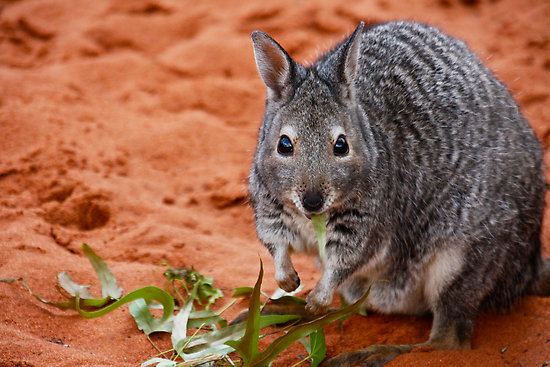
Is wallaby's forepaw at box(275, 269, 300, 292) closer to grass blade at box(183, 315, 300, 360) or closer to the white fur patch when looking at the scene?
grass blade at box(183, 315, 300, 360)

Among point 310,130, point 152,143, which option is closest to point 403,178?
point 310,130

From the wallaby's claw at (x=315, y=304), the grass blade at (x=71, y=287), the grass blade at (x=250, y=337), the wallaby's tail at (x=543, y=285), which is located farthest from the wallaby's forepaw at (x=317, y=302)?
the wallaby's tail at (x=543, y=285)

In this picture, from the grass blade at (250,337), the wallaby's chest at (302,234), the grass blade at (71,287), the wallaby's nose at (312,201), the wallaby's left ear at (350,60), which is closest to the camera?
the wallaby's nose at (312,201)

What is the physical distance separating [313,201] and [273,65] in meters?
0.79

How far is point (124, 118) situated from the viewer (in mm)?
6492

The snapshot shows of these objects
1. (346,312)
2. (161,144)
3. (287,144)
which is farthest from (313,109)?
(161,144)

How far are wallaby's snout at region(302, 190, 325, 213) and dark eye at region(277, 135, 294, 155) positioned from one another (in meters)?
0.27

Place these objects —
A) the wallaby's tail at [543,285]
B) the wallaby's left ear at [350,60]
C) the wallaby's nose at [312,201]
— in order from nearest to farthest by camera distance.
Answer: the wallaby's nose at [312,201]
the wallaby's left ear at [350,60]
the wallaby's tail at [543,285]

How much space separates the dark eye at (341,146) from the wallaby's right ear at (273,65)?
0.39 m

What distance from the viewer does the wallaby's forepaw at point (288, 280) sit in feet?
13.3

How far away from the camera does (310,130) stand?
3.72 metres

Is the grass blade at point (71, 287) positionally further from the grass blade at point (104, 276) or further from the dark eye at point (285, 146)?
the dark eye at point (285, 146)

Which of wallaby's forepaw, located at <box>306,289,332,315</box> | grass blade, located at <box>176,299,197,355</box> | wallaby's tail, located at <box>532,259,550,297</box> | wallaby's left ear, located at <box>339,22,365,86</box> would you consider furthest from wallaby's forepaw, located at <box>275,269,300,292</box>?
wallaby's tail, located at <box>532,259,550,297</box>

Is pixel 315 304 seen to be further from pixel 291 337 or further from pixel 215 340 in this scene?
pixel 215 340
